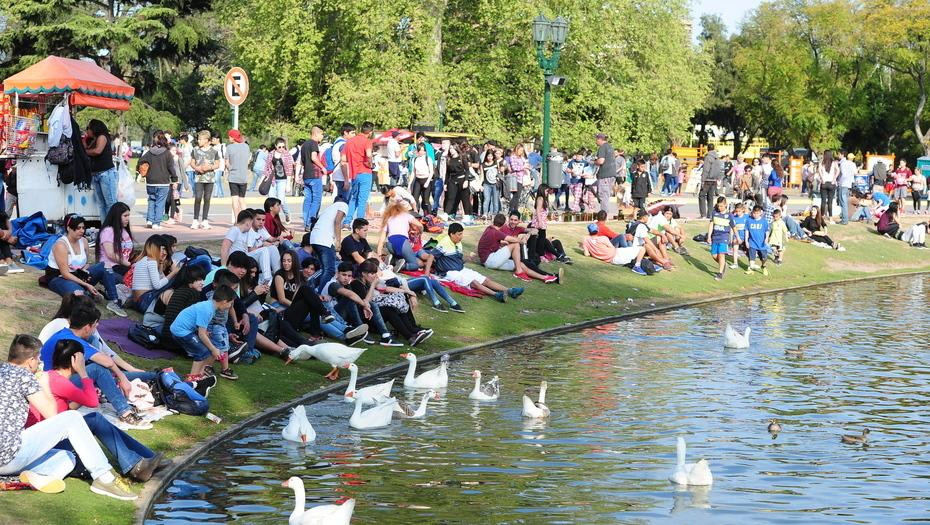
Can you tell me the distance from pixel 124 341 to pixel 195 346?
4.16 ft

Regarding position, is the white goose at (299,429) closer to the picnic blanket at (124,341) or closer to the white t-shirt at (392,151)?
the picnic blanket at (124,341)

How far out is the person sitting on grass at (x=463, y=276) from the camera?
24.9 meters

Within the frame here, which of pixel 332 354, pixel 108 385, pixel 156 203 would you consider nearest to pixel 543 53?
pixel 156 203

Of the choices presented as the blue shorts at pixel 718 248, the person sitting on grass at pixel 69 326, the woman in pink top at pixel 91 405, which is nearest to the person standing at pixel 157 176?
the person sitting on grass at pixel 69 326

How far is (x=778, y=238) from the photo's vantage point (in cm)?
3528

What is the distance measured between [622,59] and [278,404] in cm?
4265

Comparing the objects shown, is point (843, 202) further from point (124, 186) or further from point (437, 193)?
point (124, 186)

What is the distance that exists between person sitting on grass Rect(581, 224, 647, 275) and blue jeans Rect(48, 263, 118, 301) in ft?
47.1

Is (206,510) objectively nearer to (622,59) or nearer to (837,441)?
(837,441)

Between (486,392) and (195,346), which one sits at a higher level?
(195,346)

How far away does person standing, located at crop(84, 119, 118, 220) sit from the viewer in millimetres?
22672

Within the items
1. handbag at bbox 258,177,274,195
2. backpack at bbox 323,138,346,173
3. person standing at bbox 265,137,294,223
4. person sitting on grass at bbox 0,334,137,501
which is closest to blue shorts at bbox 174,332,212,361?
person sitting on grass at bbox 0,334,137,501

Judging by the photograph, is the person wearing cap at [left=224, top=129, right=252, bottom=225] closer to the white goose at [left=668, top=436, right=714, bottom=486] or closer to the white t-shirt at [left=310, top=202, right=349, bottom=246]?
the white t-shirt at [left=310, top=202, right=349, bottom=246]

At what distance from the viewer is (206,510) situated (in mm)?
12016
